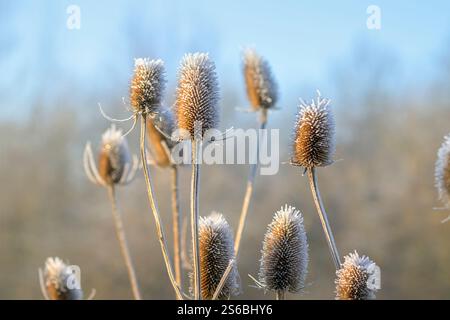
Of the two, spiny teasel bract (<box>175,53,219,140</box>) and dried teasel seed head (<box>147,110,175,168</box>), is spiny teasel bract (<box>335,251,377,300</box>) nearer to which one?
spiny teasel bract (<box>175,53,219,140</box>)

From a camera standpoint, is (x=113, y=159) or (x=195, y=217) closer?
(x=195, y=217)

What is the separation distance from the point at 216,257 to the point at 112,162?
1.88 ft

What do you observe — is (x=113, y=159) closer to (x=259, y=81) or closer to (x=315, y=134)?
(x=259, y=81)

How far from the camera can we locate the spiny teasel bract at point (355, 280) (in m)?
0.99

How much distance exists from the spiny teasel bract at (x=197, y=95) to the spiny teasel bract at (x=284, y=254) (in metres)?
0.25

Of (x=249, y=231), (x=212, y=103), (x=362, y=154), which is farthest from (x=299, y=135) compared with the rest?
(x=362, y=154)

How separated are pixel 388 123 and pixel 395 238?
138 centimetres

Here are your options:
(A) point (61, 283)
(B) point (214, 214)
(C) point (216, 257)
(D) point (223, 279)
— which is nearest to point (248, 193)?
(B) point (214, 214)

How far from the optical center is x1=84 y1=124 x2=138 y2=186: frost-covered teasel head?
165cm

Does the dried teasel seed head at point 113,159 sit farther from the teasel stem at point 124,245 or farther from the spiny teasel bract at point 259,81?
the spiny teasel bract at point 259,81

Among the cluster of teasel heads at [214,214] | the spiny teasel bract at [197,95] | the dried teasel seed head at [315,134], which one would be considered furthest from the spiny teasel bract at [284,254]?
the spiny teasel bract at [197,95]

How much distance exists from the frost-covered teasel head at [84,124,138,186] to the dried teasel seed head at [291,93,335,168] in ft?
2.00

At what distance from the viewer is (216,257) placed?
1214mm
